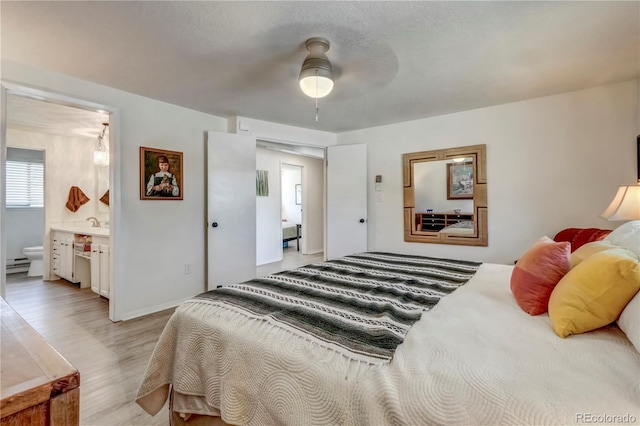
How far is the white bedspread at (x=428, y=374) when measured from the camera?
2.32 ft

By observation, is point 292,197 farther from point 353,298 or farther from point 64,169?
point 353,298

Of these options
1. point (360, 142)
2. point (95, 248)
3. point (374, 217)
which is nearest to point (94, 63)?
point (95, 248)

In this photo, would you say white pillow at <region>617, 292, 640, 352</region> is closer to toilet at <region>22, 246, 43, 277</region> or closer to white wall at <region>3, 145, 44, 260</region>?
toilet at <region>22, 246, 43, 277</region>

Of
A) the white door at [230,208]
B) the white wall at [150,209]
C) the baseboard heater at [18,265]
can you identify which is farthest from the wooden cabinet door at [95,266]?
the baseboard heater at [18,265]

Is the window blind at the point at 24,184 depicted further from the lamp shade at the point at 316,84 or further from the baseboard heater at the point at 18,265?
the lamp shade at the point at 316,84

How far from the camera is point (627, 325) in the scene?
2.97 ft

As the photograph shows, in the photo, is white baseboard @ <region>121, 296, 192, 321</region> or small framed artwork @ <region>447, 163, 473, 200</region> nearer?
white baseboard @ <region>121, 296, 192, 321</region>

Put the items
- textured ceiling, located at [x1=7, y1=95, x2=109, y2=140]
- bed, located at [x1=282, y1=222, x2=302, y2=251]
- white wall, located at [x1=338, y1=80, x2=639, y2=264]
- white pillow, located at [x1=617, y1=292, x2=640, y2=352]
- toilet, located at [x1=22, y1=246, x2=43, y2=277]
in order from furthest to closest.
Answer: bed, located at [x1=282, y1=222, x2=302, y2=251], toilet, located at [x1=22, y1=246, x2=43, y2=277], textured ceiling, located at [x1=7, y1=95, x2=109, y2=140], white wall, located at [x1=338, y1=80, x2=639, y2=264], white pillow, located at [x1=617, y1=292, x2=640, y2=352]

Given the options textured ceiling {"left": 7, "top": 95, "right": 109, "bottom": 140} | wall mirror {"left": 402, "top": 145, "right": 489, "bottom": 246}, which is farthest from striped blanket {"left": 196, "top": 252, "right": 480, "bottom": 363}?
textured ceiling {"left": 7, "top": 95, "right": 109, "bottom": 140}

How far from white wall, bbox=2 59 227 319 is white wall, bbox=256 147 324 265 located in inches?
87.1

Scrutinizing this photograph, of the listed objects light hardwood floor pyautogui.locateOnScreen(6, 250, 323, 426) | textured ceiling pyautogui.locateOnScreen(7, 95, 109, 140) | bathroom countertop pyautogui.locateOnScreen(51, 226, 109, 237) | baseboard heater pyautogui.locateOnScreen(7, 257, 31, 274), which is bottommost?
light hardwood floor pyautogui.locateOnScreen(6, 250, 323, 426)

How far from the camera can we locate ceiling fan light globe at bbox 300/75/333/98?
2.00m

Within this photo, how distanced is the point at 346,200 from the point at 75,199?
14.7 ft

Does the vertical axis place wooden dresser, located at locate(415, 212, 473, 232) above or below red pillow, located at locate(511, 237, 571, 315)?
above
